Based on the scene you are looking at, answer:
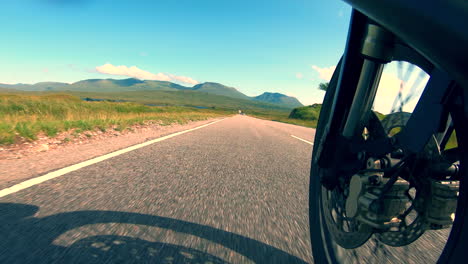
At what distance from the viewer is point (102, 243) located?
4.98 ft

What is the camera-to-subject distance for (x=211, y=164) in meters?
4.04

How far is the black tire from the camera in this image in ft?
2.34

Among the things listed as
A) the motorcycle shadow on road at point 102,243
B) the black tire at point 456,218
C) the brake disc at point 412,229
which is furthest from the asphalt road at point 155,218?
the brake disc at point 412,229

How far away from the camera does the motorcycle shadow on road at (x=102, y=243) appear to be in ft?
4.51

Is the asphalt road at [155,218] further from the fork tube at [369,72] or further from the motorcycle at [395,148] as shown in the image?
the fork tube at [369,72]

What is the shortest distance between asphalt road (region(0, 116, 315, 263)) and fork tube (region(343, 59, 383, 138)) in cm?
83

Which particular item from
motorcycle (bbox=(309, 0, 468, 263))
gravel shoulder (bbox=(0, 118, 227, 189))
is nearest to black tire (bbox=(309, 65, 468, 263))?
motorcycle (bbox=(309, 0, 468, 263))

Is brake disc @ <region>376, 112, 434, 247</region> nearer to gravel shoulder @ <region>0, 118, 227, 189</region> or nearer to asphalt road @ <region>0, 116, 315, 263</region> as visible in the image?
asphalt road @ <region>0, 116, 315, 263</region>

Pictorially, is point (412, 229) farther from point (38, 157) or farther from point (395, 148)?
point (38, 157)

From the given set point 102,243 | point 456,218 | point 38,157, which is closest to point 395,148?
point 456,218

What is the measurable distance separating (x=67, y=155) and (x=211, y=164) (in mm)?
2300

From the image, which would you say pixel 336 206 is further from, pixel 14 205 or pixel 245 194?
pixel 14 205

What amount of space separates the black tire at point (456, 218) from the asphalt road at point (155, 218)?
216 millimetres

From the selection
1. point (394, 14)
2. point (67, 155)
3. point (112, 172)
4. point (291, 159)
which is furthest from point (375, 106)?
point (67, 155)
